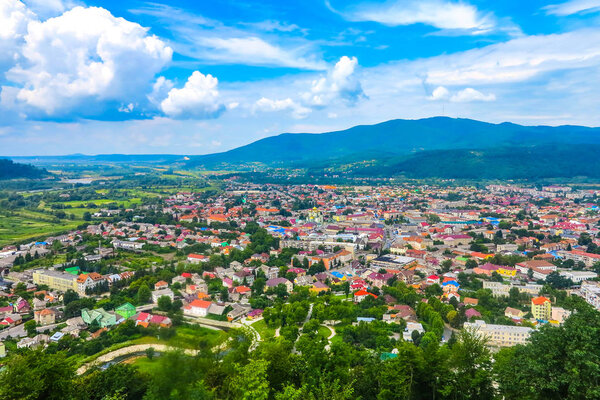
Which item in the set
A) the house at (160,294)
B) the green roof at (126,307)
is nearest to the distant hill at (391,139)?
the house at (160,294)

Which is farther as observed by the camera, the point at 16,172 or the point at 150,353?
the point at 16,172

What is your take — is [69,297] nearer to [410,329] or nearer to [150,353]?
[150,353]

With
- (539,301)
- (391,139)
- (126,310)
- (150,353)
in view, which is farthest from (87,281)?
(391,139)

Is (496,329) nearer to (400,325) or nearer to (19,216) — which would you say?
(400,325)

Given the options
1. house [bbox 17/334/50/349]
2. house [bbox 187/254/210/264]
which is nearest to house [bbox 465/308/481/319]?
house [bbox 187/254/210/264]

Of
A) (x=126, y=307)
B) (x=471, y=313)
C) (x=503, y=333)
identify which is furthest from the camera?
(x=126, y=307)

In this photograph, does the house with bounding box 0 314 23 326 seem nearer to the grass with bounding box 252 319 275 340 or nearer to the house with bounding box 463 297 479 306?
the grass with bounding box 252 319 275 340
